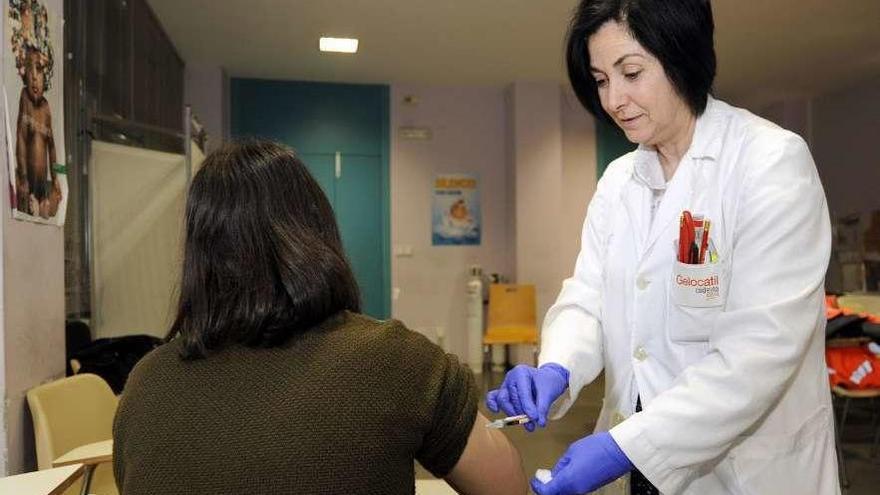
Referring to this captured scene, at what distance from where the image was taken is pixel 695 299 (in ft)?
3.31

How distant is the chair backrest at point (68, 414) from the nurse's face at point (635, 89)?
1721 mm

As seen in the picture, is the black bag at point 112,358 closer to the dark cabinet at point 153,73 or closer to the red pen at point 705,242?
the dark cabinet at point 153,73

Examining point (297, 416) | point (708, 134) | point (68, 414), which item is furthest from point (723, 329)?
point (68, 414)

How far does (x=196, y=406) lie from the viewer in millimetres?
759

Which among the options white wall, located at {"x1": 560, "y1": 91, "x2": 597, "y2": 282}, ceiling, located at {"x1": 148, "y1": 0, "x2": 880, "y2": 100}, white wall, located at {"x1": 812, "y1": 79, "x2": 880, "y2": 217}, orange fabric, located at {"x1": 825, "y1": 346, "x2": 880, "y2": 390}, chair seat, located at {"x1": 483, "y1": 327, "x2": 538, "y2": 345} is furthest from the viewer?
white wall, located at {"x1": 560, "y1": 91, "x2": 597, "y2": 282}

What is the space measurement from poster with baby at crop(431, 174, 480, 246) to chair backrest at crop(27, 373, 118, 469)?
4061 millimetres

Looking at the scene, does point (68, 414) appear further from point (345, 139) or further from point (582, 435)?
point (345, 139)

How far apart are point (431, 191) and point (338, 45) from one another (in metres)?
1.76

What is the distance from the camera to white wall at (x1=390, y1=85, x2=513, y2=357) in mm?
5965

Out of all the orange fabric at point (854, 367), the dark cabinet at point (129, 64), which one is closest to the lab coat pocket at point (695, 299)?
the orange fabric at point (854, 367)

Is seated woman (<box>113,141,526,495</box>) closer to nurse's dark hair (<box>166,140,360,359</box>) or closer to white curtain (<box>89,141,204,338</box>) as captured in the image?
nurse's dark hair (<box>166,140,360,359</box>)

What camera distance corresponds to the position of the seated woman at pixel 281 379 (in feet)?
2.44

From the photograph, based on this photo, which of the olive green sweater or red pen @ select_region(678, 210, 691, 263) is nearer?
the olive green sweater

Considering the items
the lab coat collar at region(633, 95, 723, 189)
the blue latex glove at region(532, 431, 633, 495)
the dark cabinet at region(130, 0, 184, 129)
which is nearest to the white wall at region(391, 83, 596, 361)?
the dark cabinet at region(130, 0, 184, 129)
